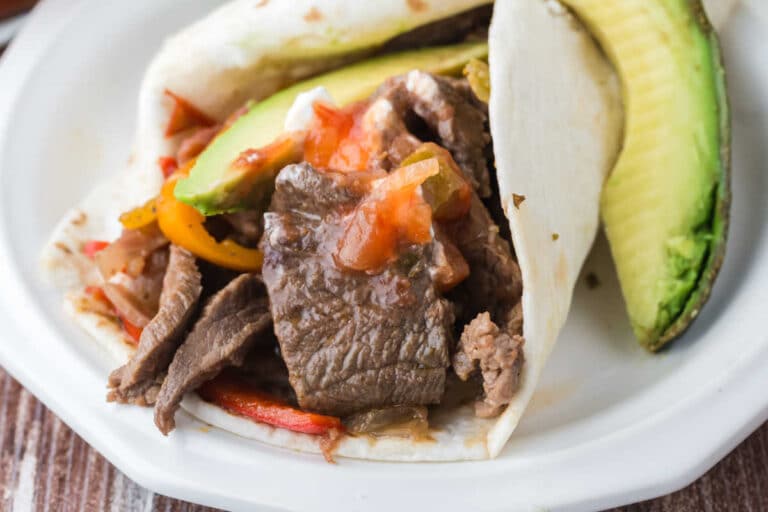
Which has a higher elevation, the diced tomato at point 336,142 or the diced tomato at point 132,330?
the diced tomato at point 336,142

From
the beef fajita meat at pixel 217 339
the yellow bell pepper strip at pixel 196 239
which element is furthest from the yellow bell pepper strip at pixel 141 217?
the beef fajita meat at pixel 217 339

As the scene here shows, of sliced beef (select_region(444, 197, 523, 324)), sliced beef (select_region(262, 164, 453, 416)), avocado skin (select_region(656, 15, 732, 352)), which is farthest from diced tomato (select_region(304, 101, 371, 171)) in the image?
avocado skin (select_region(656, 15, 732, 352))

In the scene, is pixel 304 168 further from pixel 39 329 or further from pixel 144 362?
pixel 39 329

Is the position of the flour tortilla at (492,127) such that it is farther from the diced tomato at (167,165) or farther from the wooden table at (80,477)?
the wooden table at (80,477)

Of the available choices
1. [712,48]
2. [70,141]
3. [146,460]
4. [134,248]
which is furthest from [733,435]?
[70,141]

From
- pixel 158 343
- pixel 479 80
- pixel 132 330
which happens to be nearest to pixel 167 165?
pixel 132 330

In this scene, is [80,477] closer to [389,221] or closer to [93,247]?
[93,247]
